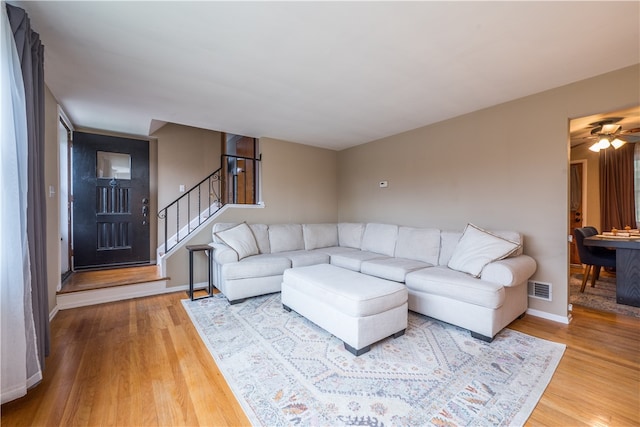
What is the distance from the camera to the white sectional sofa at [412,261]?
8.13 feet

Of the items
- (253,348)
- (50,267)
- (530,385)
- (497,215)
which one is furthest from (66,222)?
(497,215)

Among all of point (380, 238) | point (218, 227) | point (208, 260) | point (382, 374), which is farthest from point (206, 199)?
point (382, 374)

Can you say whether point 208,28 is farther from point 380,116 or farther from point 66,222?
point 66,222

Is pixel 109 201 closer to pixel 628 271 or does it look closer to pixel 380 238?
pixel 380 238

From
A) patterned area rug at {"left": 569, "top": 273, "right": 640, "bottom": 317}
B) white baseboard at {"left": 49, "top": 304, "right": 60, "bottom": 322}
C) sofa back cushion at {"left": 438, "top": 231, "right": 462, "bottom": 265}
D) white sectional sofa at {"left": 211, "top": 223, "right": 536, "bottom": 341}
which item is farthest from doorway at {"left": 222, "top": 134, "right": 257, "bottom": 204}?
patterned area rug at {"left": 569, "top": 273, "right": 640, "bottom": 317}

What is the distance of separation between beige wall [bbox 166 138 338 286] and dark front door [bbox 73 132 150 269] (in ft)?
4.18

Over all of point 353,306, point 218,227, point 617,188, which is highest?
point 617,188

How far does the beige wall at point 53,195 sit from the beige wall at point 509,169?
4.39 meters

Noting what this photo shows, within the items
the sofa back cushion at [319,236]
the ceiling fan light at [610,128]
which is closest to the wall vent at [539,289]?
the ceiling fan light at [610,128]

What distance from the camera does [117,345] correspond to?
2.31 metres

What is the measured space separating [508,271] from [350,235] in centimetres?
259

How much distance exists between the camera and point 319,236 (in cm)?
469

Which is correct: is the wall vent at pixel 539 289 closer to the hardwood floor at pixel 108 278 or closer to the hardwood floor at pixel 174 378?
the hardwood floor at pixel 174 378

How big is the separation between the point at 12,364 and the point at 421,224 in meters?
4.25
